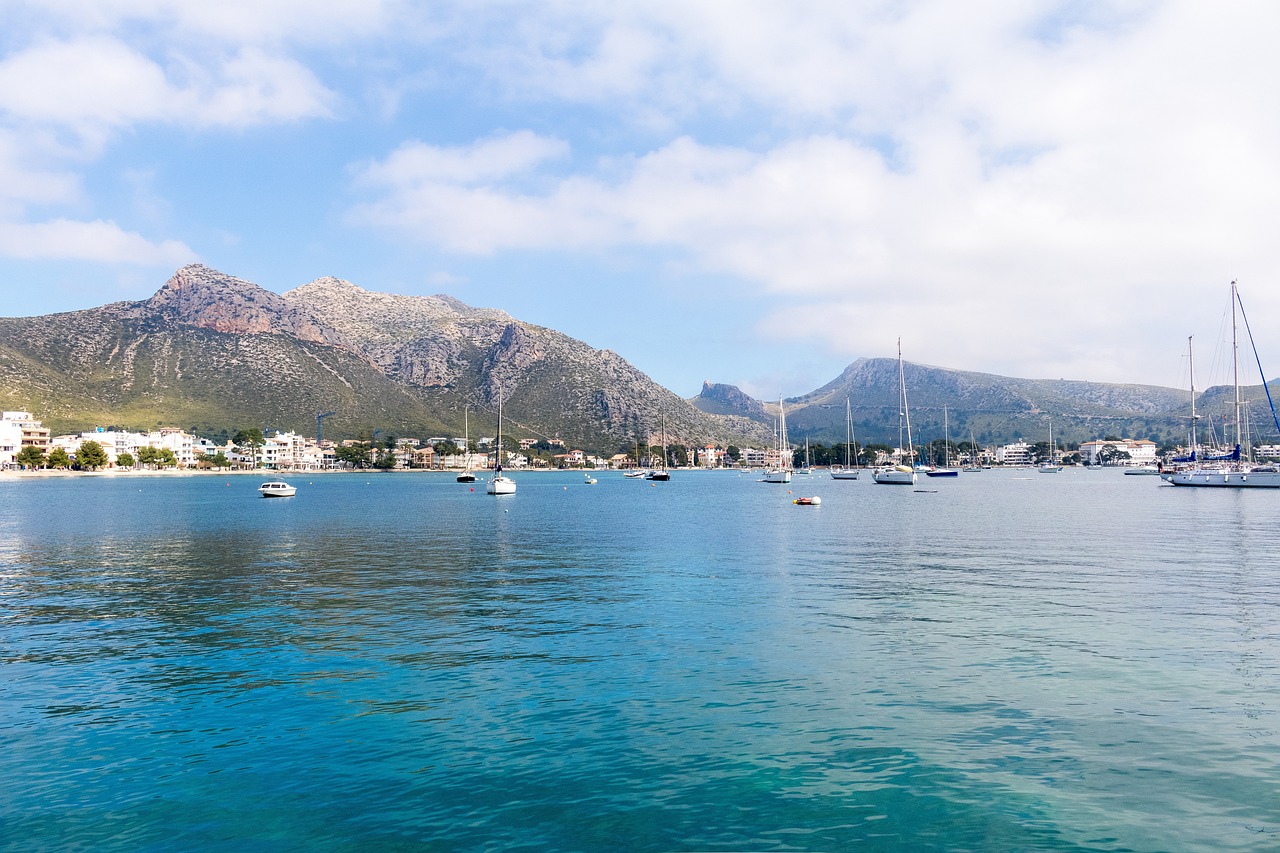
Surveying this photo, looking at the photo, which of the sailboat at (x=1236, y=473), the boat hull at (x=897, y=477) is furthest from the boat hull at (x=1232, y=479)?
the boat hull at (x=897, y=477)

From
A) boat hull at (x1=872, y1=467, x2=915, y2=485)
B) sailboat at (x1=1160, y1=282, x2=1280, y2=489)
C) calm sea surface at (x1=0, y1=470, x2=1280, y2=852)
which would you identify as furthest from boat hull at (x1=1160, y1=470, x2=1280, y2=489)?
calm sea surface at (x1=0, y1=470, x2=1280, y2=852)

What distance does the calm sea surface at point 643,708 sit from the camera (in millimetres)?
14539

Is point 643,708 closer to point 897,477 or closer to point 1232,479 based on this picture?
point 1232,479

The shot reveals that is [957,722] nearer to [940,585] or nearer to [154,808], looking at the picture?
[154,808]

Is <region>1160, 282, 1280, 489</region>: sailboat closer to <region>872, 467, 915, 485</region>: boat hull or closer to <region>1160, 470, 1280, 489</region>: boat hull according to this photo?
<region>1160, 470, 1280, 489</region>: boat hull

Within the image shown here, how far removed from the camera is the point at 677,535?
7325 centimetres

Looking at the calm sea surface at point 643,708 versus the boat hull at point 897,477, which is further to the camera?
the boat hull at point 897,477

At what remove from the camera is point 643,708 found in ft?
69.3

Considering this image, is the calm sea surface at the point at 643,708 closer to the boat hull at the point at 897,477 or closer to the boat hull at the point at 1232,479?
the boat hull at the point at 1232,479

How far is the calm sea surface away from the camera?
14539 mm

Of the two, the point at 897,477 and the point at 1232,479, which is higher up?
the point at 897,477

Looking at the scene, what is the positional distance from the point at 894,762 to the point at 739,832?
15.8 feet

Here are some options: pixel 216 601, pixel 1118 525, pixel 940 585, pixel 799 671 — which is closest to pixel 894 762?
pixel 799 671

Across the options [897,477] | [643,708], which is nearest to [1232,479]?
[897,477]
